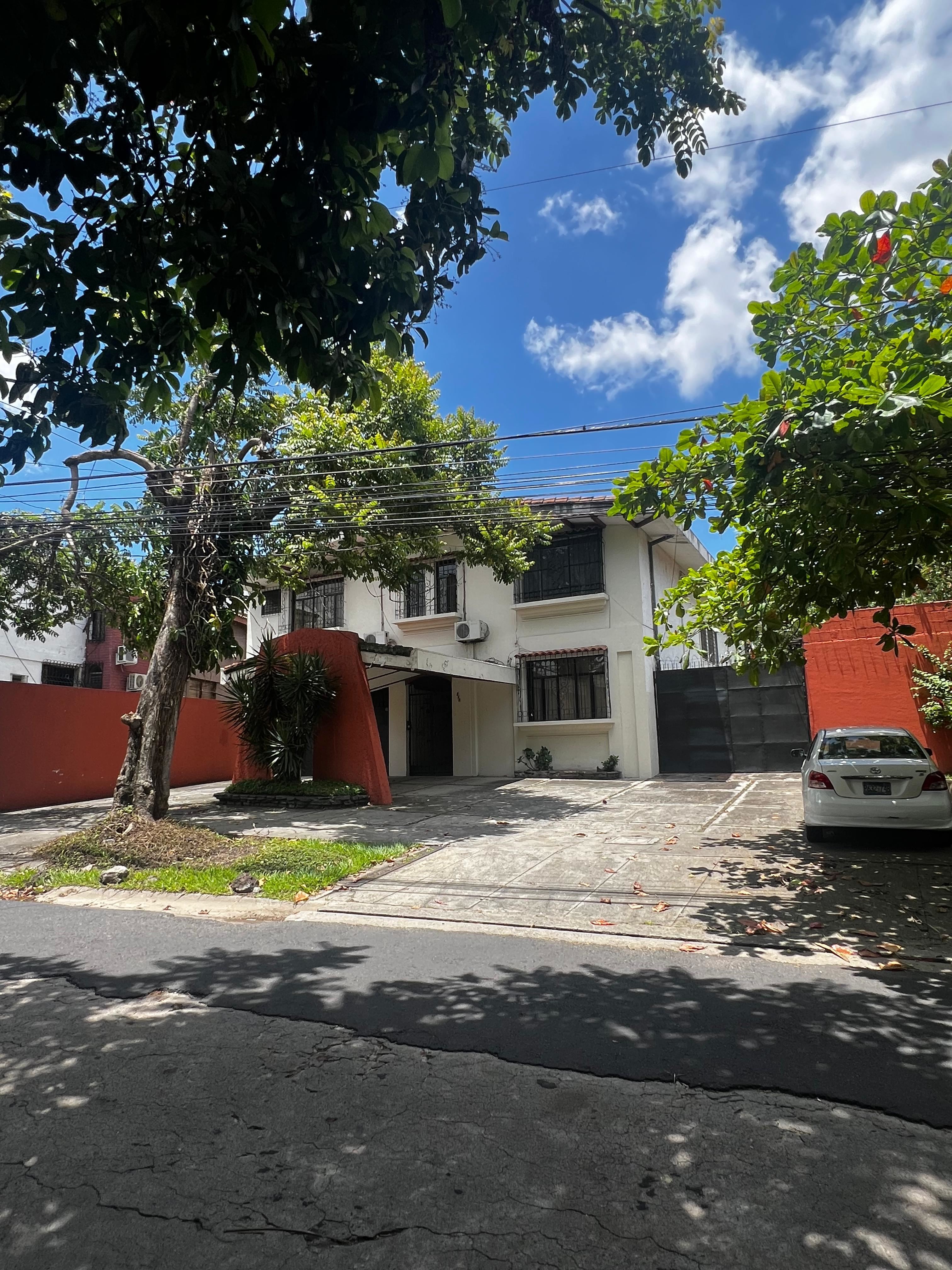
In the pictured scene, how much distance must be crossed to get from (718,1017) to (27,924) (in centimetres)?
579

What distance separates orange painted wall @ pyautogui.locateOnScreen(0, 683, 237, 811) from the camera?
555 inches

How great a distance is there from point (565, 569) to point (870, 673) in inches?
297

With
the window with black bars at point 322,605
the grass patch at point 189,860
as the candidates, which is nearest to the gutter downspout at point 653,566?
the window with black bars at point 322,605

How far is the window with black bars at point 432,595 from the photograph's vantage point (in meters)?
21.1

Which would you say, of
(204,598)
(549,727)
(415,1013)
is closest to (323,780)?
(204,598)

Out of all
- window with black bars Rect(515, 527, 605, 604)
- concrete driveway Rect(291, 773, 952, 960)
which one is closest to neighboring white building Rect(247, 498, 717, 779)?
window with black bars Rect(515, 527, 605, 604)

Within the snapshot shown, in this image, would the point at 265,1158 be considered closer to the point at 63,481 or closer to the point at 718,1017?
the point at 718,1017

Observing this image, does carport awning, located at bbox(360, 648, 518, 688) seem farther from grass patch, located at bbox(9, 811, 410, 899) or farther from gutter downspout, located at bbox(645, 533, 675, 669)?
grass patch, located at bbox(9, 811, 410, 899)

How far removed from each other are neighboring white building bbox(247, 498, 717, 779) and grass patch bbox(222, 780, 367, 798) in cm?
286

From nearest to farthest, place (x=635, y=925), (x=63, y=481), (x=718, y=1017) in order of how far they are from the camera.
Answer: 1. (x=718, y=1017)
2. (x=635, y=925)
3. (x=63, y=481)

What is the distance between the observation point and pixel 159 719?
11023mm

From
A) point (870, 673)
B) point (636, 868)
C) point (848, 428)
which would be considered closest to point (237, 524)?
point (636, 868)

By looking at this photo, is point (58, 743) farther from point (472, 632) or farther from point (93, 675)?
point (93, 675)

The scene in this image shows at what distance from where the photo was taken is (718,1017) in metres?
4.20
